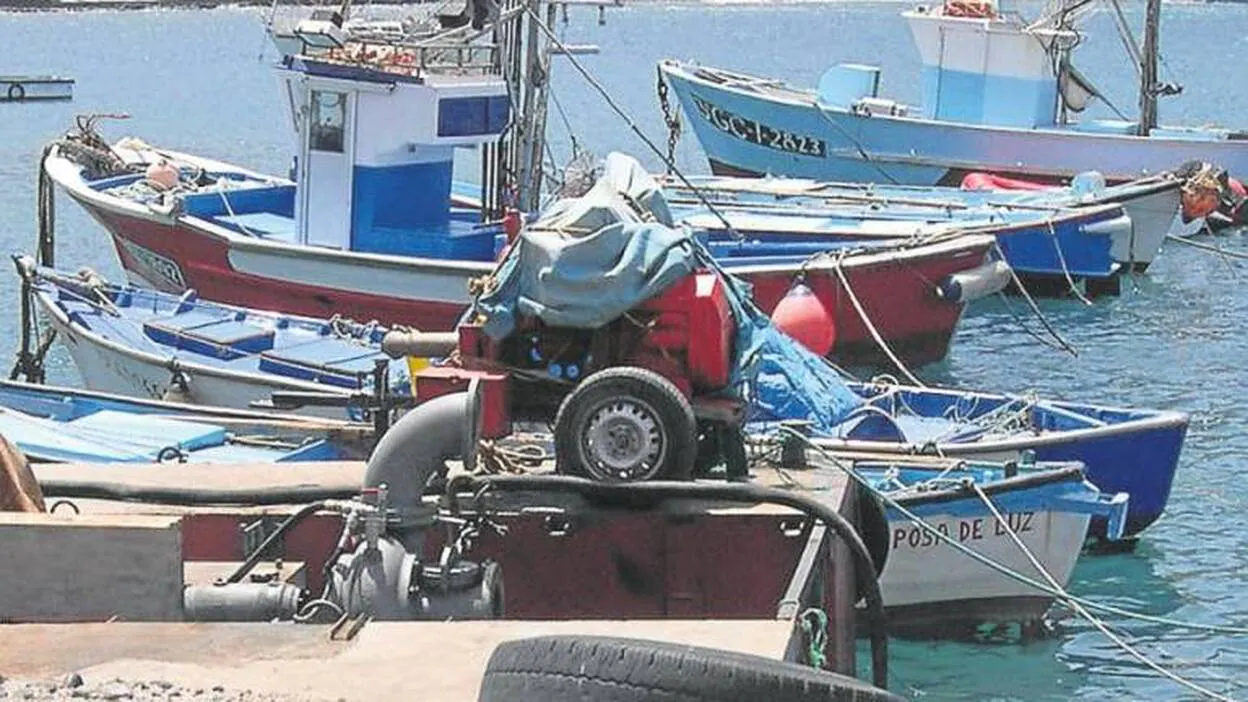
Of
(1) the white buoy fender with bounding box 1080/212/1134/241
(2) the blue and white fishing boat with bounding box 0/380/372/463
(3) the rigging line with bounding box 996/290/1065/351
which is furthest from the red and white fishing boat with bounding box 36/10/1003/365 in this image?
(2) the blue and white fishing boat with bounding box 0/380/372/463

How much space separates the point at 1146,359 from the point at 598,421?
52.8ft

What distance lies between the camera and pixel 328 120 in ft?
64.4

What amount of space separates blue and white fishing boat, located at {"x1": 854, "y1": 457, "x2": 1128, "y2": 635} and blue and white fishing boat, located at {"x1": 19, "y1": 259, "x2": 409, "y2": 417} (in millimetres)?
3679

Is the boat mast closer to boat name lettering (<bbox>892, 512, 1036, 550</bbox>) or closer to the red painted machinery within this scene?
boat name lettering (<bbox>892, 512, 1036, 550</bbox>)

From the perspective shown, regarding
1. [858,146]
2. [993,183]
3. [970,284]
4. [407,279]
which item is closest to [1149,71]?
[993,183]

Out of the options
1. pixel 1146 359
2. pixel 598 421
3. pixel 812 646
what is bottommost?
pixel 1146 359

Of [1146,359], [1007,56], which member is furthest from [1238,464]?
[1007,56]

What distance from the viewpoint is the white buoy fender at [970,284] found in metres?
20.5

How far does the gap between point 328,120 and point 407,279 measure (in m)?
1.98

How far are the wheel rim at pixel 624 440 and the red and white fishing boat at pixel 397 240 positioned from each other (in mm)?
10276

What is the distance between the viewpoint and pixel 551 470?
8.54 m

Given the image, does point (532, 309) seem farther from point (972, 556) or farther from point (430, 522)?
point (972, 556)

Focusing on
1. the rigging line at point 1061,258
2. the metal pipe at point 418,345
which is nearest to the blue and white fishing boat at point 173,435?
the metal pipe at point 418,345

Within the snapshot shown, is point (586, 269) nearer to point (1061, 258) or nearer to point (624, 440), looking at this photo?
point (624, 440)
